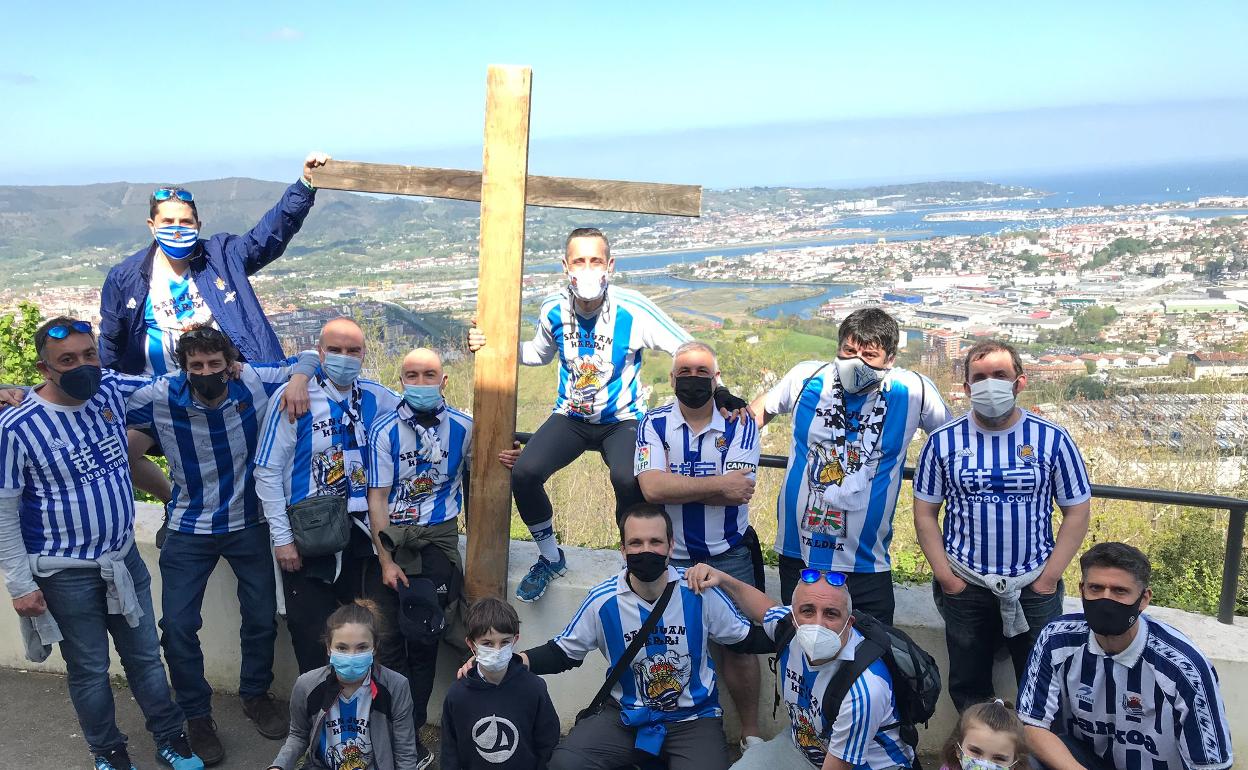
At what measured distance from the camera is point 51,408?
162 inches

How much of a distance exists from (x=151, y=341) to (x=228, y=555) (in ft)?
3.79

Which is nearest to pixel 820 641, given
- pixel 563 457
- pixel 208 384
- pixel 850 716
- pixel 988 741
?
pixel 850 716

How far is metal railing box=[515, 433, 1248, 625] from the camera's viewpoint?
4027 mm

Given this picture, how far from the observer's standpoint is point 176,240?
4746 mm

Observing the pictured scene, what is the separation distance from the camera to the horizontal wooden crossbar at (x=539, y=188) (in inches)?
171

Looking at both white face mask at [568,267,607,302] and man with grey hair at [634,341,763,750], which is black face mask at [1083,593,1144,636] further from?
white face mask at [568,267,607,302]

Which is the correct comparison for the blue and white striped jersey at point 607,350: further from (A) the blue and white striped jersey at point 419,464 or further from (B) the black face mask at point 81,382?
(B) the black face mask at point 81,382

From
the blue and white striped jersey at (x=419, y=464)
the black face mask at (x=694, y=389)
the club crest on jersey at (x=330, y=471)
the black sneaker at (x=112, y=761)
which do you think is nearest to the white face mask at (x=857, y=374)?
the black face mask at (x=694, y=389)

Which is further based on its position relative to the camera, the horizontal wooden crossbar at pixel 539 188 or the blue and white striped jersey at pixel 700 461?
the horizontal wooden crossbar at pixel 539 188

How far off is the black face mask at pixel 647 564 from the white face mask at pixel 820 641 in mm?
610

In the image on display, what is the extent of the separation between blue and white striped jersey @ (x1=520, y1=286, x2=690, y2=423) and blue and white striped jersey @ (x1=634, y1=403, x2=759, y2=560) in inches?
15.6

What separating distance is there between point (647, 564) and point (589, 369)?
1.15m

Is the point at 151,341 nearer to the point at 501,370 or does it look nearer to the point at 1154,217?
the point at 501,370

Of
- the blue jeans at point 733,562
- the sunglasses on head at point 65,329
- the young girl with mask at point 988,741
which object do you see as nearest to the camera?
the young girl with mask at point 988,741
